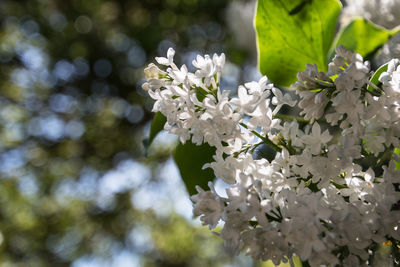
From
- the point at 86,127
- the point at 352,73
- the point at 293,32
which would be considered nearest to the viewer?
the point at 352,73

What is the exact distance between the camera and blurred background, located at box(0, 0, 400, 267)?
1221 mm

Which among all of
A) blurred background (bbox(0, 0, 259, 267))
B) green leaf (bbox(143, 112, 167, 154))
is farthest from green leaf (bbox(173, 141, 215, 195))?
blurred background (bbox(0, 0, 259, 267))

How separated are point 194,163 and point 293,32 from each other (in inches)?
4.3

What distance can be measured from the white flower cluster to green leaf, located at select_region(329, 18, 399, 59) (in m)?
0.12

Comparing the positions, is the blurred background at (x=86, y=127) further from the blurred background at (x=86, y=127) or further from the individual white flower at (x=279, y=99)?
the individual white flower at (x=279, y=99)

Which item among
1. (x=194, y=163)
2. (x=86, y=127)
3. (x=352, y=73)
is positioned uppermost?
(x=352, y=73)

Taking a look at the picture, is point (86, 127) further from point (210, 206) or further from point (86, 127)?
point (210, 206)

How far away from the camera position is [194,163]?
272 mm

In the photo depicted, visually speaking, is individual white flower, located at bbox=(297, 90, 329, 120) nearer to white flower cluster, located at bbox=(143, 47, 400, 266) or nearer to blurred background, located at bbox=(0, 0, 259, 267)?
white flower cluster, located at bbox=(143, 47, 400, 266)

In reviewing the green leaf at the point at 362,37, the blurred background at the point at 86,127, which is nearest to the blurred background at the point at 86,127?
the blurred background at the point at 86,127

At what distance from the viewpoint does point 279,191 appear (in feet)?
0.59

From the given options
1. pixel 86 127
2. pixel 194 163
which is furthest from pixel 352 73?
pixel 86 127

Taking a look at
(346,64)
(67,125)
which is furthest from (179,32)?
(346,64)

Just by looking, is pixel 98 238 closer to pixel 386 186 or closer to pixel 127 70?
pixel 127 70
